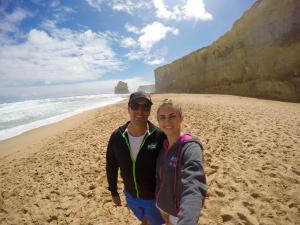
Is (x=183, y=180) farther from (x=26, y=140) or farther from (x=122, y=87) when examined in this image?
(x=122, y=87)

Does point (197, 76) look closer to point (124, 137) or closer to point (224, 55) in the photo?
point (224, 55)

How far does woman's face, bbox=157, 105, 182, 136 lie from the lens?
6.49 ft

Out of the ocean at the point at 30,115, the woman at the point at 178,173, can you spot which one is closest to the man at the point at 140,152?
the woman at the point at 178,173

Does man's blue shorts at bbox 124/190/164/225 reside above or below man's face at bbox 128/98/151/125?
below

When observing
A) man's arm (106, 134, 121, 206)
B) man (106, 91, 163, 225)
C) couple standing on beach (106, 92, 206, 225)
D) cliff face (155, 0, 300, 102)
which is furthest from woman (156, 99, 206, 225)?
cliff face (155, 0, 300, 102)

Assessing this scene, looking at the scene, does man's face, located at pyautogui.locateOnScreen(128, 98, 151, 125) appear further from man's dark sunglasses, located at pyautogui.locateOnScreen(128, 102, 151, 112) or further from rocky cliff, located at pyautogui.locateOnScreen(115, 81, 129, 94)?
rocky cliff, located at pyautogui.locateOnScreen(115, 81, 129, 94)

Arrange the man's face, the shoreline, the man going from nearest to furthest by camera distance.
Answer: the man → the man's face → the shoreline

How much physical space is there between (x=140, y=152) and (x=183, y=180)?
0.80m

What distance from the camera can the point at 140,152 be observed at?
7.72 feet

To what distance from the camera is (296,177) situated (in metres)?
4.37

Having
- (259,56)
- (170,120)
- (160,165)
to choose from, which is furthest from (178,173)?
(259,56)

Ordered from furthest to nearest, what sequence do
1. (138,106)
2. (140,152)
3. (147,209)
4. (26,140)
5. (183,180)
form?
(26,140) < (147,209) < (138,106) < (140,152) < (183,180)

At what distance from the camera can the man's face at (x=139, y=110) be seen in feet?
8.04

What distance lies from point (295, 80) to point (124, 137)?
18896 mm
